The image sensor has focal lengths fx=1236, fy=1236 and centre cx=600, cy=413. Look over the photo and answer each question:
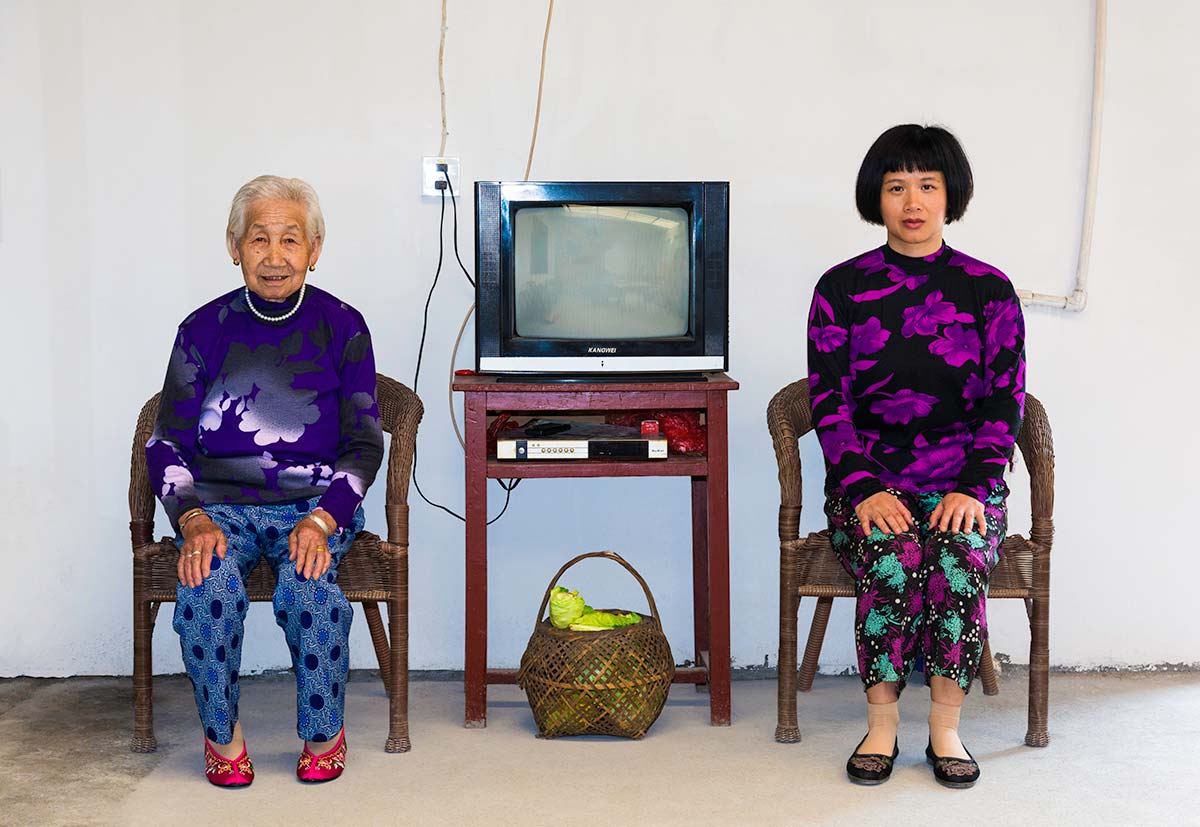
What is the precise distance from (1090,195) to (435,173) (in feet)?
5.46

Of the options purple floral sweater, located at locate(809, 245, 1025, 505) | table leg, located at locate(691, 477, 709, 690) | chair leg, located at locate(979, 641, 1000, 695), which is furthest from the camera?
table leg, located at locate(691, 477, 709, 690)

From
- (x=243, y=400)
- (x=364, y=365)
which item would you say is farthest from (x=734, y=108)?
(x=243, y=400)

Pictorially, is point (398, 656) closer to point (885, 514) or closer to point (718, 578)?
point (718, 578)

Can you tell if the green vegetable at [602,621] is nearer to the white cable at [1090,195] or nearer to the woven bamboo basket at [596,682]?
the woven bamboo basket at [596,682]

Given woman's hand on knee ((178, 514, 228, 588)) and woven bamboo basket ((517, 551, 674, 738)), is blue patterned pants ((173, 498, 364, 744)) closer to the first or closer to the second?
woman's hand on knee ((178, 514, 228, 588))

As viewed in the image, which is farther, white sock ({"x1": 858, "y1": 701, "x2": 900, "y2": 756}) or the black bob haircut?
the black bob haircut

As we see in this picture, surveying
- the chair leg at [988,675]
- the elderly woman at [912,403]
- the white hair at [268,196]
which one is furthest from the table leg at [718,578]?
the white hair at [268,196]

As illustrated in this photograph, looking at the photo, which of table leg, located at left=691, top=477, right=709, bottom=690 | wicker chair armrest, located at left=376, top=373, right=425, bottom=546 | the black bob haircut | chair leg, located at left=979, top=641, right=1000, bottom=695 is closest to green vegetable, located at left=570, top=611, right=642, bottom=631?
table leg, located at left=691, top=477, right=709, bottom=690

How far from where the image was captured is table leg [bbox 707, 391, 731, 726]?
2.74m

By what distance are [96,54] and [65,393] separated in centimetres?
85

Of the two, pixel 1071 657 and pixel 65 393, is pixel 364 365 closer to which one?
pixel 65 393

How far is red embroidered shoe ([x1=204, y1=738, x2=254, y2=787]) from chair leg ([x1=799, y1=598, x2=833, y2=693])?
133 cm

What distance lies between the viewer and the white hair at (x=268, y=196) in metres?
2.52

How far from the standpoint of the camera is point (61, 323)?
122 inches
